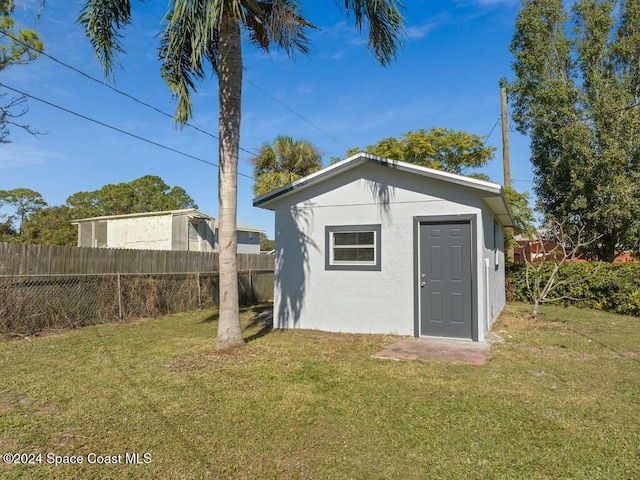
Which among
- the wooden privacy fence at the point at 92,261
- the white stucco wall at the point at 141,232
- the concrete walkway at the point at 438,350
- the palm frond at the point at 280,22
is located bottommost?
the concrete walkway at the point at 438,350

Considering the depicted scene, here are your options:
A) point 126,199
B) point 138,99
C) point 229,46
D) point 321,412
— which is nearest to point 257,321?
point 229,46

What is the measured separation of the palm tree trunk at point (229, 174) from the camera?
643 cm

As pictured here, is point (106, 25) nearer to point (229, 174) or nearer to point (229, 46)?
point (229, 46)

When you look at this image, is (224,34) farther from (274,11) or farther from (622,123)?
(622,123)

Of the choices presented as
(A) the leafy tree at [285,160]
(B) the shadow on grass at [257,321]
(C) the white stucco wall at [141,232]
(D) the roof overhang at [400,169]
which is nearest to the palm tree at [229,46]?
(B) the shadow on grass at [257,321]

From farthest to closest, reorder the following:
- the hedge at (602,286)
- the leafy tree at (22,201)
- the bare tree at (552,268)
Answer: the leafy tree at (22,201) → the hedge at (602,286) → the bare tree at (552,268)

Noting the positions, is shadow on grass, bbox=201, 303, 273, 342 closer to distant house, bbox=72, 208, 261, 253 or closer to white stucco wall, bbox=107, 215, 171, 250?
distant house, bbox=72, 208, 261, 253

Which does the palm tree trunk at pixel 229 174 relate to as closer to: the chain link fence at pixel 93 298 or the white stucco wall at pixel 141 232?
the chain link fence at pixel 93 298

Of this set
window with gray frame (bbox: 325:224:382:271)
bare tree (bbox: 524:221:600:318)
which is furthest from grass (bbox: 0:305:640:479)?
bare tree (bbox: 524:221:600:318)

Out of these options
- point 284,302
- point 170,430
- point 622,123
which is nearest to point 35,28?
point 284,302

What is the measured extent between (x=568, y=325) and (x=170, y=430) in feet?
29.2

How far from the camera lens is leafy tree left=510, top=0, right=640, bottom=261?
15.0 meters

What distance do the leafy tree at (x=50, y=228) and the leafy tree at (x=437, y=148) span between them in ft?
86.1

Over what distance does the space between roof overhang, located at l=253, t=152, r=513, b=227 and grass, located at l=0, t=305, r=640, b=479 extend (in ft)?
8.80
